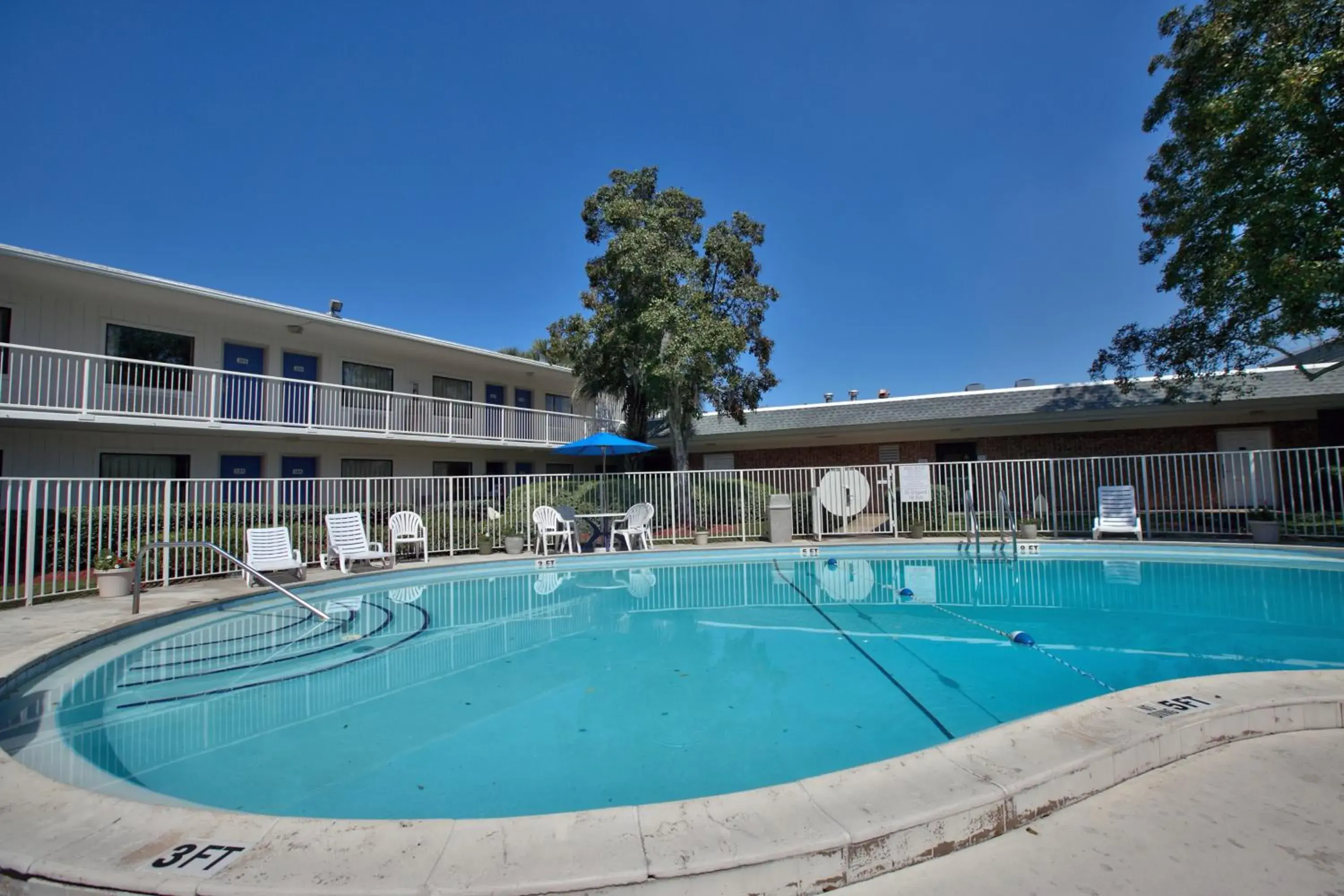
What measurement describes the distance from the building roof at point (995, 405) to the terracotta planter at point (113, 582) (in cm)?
1694

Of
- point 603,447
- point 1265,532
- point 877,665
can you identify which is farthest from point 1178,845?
point 1265,532

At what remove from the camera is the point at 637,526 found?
46.3ft

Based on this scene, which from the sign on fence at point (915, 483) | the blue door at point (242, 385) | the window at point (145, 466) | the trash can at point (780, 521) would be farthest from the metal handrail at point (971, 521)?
the window at point (145, 466)

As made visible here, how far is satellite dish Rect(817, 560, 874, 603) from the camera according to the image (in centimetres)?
881

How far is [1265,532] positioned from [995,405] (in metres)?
8.26

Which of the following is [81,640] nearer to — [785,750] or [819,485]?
[785,750]

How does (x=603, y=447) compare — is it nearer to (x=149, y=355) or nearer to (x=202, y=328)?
(x=202, y=328)

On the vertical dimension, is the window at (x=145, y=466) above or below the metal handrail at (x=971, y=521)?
above

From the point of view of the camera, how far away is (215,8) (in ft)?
32.1

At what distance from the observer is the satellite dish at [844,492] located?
14.7m

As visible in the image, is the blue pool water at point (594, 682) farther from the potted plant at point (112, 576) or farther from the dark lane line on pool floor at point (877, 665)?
the potted plant at point (112, 576)

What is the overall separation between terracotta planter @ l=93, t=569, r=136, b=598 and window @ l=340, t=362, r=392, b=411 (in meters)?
9.67

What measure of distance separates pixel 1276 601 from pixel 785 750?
26.4 ft

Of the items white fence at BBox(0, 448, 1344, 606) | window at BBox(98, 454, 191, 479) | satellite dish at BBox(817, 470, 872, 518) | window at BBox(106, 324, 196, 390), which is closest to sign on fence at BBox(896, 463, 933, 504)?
white fence at BBox(0, 448, 1344, 606)
